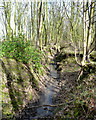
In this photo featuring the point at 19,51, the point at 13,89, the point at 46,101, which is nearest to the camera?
the point at 13,89

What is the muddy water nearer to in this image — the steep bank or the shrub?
the steep bank

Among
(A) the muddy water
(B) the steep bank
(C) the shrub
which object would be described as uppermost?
(C) the shrub

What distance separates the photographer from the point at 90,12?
291 inches

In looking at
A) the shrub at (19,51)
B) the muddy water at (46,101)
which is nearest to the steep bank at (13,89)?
the muddy water at (46,101)

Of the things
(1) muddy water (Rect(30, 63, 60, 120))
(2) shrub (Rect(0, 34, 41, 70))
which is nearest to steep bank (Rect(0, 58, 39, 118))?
(1) muddy water (Rect(30, 63, 60, 120))

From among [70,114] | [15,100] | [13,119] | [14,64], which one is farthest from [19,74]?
[70,114]

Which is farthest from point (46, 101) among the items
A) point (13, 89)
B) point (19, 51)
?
point (19, 51)

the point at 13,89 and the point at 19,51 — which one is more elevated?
the point at 19,51

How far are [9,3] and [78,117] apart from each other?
57.1ft

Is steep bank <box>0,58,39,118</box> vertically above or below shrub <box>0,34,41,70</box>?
below

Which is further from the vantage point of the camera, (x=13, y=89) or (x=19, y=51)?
(x=19, y=51)

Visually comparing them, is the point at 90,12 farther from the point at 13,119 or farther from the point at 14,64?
the point at 13,119

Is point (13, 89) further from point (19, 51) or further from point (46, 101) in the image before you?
point (19, 51)

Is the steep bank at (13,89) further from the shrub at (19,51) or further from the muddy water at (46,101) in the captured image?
the shrub at (19,51)
